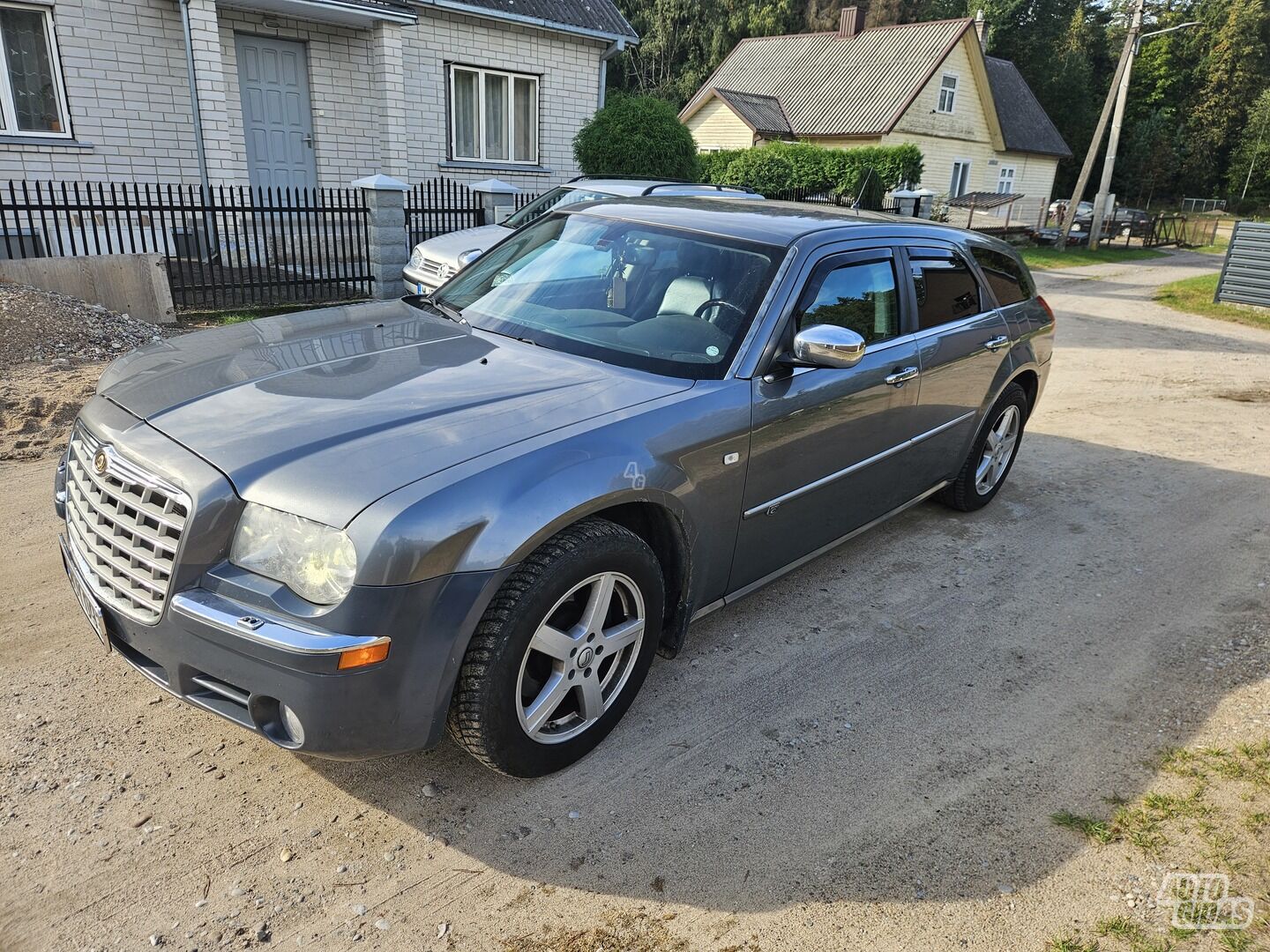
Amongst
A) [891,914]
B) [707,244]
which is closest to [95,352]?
[707,244]

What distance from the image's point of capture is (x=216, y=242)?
989 centimetres

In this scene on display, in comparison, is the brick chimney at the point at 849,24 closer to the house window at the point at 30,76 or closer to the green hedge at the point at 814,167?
the green hedge at the point at 814,167

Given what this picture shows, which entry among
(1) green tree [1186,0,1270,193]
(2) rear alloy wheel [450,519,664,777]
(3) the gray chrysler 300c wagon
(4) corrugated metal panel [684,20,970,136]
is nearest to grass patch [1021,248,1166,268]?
(4) corrugated metal panel [684,20,970,136]

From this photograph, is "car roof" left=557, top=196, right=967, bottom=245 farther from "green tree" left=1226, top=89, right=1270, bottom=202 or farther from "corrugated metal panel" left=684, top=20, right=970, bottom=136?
"green tree" left=1226, top=89, right=1270, bottom=202

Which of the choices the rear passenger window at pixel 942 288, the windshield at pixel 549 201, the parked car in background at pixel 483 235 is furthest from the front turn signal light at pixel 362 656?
the windshield at pixel 549 201

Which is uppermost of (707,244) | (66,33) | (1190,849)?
(66,33)

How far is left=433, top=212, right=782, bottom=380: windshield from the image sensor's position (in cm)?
346

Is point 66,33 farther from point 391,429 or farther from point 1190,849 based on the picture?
point 1190,849

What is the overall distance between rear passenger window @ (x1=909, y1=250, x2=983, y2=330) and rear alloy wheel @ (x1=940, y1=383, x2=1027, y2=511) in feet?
2.50

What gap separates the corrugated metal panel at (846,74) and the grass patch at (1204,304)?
1418 centimetres

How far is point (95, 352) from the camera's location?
7.35 m

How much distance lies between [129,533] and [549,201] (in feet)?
26.6

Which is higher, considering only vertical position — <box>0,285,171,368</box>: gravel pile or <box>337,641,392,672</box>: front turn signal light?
<box>337,641,392,672</box>: front turn signal light

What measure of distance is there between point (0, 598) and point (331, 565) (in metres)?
2.42
